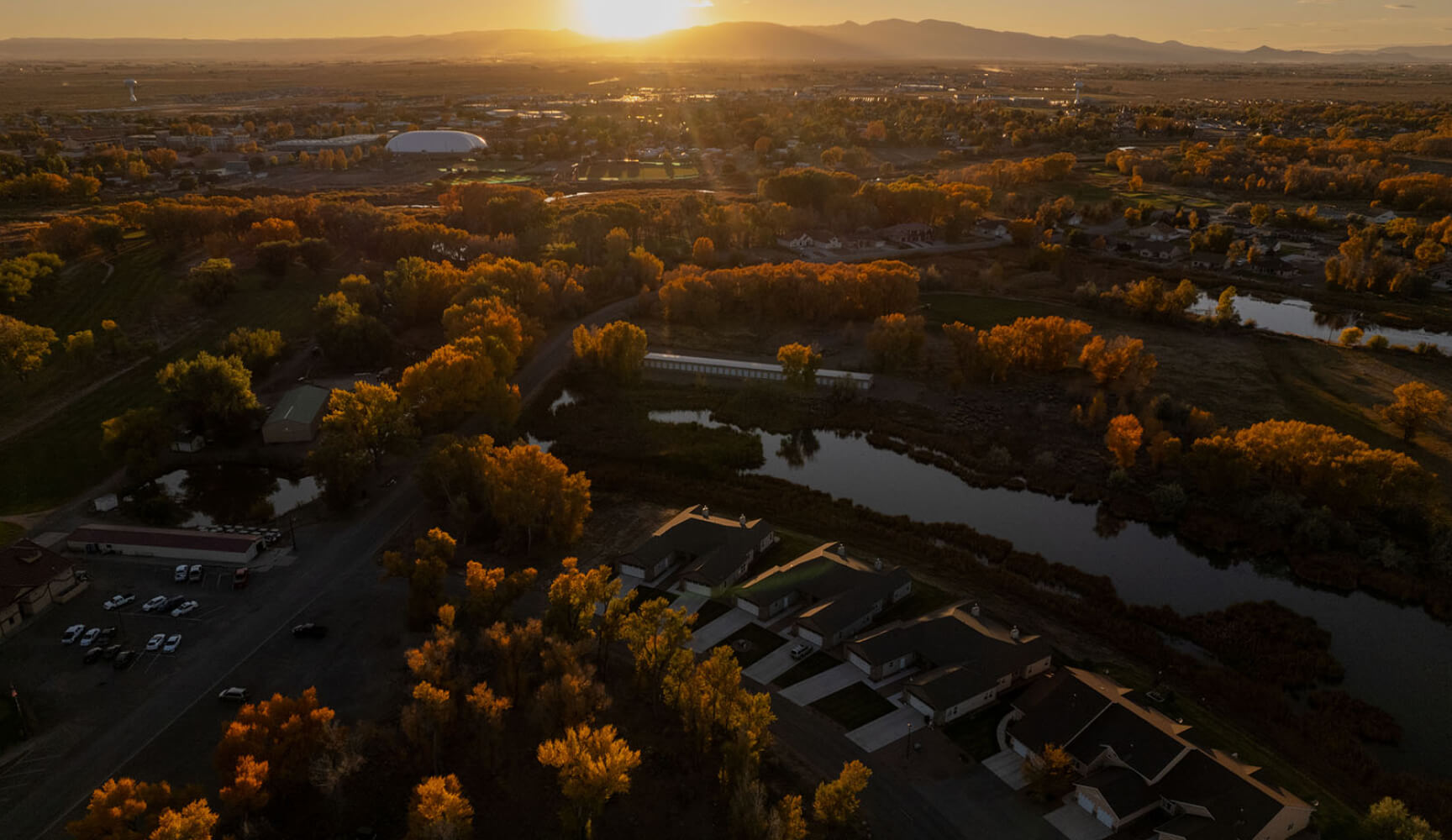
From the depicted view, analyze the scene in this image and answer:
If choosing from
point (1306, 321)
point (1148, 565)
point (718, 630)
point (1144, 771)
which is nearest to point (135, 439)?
point (718, 630)

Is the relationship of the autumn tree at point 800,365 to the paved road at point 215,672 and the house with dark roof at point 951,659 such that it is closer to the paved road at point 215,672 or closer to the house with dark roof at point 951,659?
the paved road at point 215,672

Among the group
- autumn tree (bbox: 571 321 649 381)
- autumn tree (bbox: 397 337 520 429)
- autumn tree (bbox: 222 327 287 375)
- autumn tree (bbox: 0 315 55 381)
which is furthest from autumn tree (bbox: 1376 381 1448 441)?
autumn tree (bbox: 0 315 55 381)

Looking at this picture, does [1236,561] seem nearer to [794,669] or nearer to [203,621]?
[794,669]

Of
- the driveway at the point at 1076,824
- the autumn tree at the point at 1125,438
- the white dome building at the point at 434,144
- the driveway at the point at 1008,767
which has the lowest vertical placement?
the driveway at the point at 1076,824

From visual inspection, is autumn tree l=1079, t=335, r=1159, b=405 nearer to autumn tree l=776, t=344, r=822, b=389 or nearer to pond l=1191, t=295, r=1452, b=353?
autumn tree l=776, t=344, r=822, b=389

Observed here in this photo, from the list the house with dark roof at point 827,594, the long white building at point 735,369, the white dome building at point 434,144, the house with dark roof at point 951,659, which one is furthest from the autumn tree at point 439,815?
the white dome building at point 434,144

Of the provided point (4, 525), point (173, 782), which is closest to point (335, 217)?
point (4, 525)

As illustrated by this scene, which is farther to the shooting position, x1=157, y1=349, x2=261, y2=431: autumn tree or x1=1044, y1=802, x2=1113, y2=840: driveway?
x1=157, y1=349, x2=261, y2=431: autumn tree
